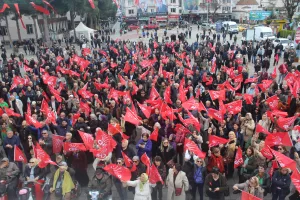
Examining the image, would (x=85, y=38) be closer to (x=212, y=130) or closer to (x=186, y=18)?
(x=212, y=130)

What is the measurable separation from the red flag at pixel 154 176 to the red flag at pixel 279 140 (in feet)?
8.91

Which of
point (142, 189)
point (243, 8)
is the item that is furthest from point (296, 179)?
point (243, 8)

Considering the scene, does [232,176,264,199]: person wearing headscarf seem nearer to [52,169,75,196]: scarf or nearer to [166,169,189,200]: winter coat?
[166,169,189,200]: winter coat

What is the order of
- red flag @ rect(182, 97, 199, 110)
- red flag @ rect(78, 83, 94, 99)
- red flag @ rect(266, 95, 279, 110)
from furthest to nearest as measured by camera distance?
red flag @ rect(78, 83, 94, 99)
red flag @ rect(266, 95, 279, 110)
red flag @ rect(182, 97, 199, 110)

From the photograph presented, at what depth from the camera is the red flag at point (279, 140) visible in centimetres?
693

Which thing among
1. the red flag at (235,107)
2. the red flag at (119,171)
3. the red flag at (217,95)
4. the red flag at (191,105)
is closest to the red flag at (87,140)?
the red flag at (119,171)

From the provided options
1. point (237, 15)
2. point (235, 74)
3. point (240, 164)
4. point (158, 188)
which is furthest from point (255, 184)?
point (237, 15)

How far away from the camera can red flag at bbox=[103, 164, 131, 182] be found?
596 cm

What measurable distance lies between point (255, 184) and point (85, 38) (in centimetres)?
3442

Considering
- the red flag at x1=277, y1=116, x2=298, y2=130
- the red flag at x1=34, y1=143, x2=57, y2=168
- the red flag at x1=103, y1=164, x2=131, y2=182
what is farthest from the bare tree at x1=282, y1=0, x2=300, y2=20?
the red flag at x1=34, y1=143, x2=57, y2=168

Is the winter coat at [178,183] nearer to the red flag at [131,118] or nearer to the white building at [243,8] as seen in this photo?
the red flag at [131,118]

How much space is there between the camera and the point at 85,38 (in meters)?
37.1

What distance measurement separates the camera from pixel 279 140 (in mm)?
6949

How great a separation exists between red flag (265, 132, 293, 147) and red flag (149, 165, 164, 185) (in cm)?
272
